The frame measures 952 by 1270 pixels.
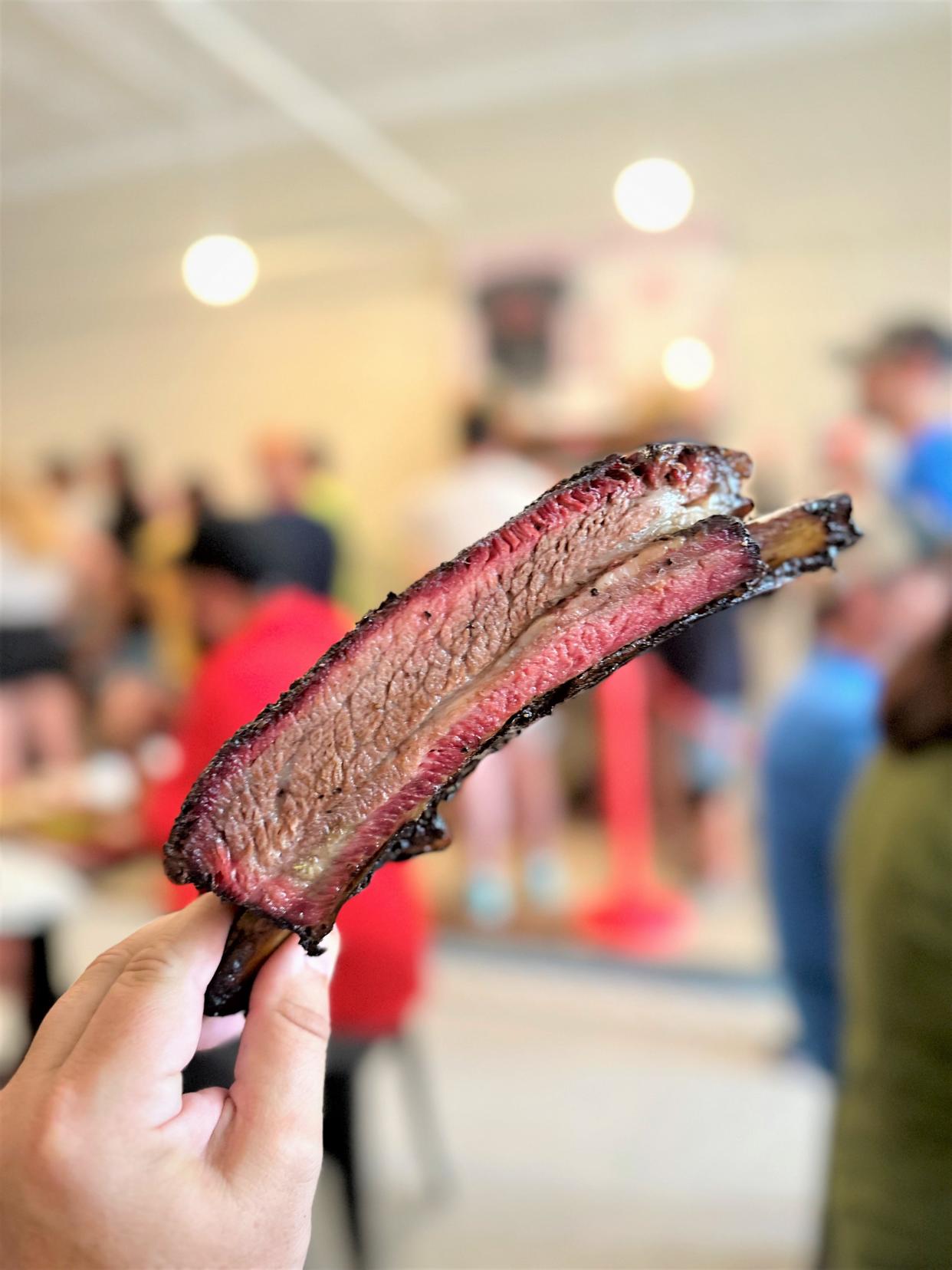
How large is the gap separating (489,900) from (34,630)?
154 cm

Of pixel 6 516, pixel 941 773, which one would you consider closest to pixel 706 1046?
pixel 941 773

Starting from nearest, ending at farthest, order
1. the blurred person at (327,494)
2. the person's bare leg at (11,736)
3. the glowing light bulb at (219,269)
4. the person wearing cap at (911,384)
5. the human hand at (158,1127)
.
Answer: the human hand at (158,1127) → the person's bare leg at (11,736) → the person wearing cap at (911,384) → the glowing light bulb at (219,269) → the blurred person at (327,494)

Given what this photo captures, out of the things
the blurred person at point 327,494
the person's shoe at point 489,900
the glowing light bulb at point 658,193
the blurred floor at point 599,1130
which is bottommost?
the blurred floor at point 599,1130

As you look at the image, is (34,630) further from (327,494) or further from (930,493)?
(327,494)

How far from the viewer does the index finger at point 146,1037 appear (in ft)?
0.93

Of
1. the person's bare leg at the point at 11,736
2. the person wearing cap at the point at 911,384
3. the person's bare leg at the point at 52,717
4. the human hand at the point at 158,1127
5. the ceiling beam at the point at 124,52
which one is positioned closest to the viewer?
the human hand at the point at 158,1127

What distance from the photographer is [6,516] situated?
1653 millimetres

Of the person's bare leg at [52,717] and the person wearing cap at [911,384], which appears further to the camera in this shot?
the person wearing cap at [911,384]

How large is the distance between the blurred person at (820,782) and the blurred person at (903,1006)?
14.6 inches

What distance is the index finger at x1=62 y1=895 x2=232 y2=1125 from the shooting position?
0.28m

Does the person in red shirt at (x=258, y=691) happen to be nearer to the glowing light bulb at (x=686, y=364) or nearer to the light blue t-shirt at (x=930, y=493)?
the light blue t-shirt at (x=930, y=493)

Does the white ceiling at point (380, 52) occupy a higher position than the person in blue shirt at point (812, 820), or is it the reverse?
the white ceiling at point (380, 52)

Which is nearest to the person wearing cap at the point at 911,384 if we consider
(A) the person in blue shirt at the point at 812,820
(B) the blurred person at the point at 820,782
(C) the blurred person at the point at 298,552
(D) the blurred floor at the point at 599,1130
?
(B) the blurred person at the point at 820,782

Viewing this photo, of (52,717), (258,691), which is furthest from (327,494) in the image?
(258,691)
